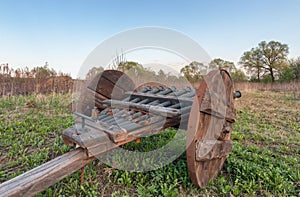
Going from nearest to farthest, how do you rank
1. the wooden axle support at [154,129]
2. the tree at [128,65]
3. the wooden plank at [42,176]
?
the wooden plank at [42,176]
the wooden axle support at [154,129]
the tree at [128,65]

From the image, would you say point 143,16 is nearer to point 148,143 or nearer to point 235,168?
point 148,143

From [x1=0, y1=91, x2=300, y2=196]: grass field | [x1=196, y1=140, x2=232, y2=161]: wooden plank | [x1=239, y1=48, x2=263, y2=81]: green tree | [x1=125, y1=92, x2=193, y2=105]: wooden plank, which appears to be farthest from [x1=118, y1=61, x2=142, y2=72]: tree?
[x1=239, y1=48, x2=263, y2=81]: green tree

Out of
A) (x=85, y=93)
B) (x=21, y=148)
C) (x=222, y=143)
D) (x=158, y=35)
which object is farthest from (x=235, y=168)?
(x=21, y=148)

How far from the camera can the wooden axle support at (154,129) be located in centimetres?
115

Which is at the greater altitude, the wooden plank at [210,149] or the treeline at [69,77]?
the treeline at [69,77]

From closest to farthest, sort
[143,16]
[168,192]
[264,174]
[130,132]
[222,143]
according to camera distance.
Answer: [130,132]
[168,192]
[222,143]
[264,174]
[143,16]

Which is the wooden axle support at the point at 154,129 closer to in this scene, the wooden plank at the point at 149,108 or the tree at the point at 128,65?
the wooden plank at the point at 149,108

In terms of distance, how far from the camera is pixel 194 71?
2496 mm

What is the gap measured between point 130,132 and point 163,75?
153cm

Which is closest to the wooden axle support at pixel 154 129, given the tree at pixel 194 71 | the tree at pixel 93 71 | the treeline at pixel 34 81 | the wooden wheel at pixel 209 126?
the wooden wheel at pixel 209 126

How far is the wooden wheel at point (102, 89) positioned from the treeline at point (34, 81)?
572cm

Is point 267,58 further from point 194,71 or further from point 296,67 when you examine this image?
point 194,71

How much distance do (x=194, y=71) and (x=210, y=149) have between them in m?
1.19

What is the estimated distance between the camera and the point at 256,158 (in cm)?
240
